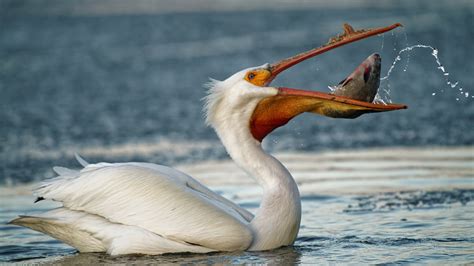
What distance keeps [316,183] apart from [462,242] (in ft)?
6.98

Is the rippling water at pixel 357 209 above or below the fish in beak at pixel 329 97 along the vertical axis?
below

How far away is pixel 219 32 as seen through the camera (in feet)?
57.7

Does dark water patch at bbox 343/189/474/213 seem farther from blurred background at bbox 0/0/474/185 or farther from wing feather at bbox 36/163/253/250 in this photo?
wing feather at bbox 36/163/253/250

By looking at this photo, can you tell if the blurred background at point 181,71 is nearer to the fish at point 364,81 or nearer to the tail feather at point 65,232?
the fish at point 364,81

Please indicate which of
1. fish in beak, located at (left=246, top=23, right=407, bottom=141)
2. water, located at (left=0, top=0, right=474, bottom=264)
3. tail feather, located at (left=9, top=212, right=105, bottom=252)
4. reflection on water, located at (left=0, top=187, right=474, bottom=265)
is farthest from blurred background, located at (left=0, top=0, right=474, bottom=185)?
tail feather, located at (left=9, top=212, right=105, bottom=252)

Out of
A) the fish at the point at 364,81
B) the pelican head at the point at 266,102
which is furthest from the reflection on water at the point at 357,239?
the fish at the point at 364,81

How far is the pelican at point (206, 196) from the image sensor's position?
5406 mm

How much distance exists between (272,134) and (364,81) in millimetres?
4248

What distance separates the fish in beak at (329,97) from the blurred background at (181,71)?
656 millimetres

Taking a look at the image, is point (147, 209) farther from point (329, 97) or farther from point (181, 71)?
point (181, 71)

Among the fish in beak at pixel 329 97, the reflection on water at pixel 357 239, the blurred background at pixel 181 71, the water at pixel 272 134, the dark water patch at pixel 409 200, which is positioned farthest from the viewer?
the blurred background at pixel 181 71

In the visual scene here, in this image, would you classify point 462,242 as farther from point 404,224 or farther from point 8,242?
point 8,242

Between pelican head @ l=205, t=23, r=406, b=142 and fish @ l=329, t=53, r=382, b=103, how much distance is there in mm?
57

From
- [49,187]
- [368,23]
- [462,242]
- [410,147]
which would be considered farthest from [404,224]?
[368,23]
